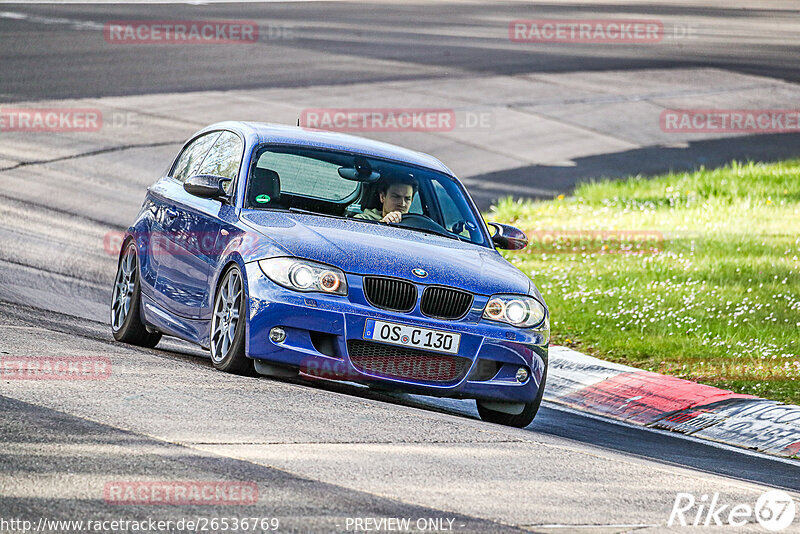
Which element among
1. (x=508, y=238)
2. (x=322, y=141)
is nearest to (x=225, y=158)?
(x=322, y=141)

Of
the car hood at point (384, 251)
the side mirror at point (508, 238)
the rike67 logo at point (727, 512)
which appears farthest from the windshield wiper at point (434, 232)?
the rike67 logo at point (727, 512)

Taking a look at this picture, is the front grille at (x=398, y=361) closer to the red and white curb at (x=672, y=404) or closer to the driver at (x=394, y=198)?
the driver at (x=394, y=198)

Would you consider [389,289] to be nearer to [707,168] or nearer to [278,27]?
[707,168]

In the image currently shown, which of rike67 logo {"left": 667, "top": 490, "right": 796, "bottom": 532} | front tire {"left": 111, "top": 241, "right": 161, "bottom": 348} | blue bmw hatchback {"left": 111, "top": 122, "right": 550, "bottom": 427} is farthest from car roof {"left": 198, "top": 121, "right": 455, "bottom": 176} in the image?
rike67 logo {"left": 667, "top": 490, "right": 796, "bottom": 532}

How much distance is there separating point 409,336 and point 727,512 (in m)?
2.34

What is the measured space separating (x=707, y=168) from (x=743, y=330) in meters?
11.2

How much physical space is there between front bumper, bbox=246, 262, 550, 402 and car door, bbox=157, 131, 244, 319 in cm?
81

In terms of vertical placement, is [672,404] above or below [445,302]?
below

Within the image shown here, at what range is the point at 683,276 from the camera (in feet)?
46.7

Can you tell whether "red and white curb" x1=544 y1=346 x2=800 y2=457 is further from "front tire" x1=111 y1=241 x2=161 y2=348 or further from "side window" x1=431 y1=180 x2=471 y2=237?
"front tire" x1=111 y1=241 x2=161 y2=348

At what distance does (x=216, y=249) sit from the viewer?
8898mm

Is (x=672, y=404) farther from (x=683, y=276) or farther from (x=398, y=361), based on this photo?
(x=683, y=276)

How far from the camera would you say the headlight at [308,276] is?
26.6 ft

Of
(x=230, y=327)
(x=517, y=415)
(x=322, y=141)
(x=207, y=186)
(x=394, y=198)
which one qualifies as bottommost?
(x=517, y=415)
